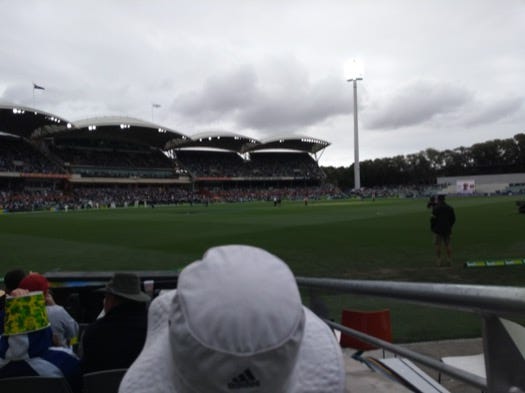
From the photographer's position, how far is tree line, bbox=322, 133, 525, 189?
11475 cm

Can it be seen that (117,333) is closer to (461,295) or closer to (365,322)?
(365,322)

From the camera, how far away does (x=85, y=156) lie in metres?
83.9

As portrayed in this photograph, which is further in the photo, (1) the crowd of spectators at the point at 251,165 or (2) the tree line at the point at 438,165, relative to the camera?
(2) the tree line at the point at 438,165

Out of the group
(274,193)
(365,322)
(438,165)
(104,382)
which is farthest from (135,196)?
(438,165)

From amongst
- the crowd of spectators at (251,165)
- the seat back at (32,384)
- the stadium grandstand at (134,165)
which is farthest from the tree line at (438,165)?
the seat back at (32,384)

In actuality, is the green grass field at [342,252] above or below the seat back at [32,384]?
below

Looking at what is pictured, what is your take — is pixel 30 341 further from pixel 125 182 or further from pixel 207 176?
pixel 207 176

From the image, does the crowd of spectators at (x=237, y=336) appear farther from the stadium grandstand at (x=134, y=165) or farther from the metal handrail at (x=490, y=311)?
the stadium grandstand at (x=134, y=165)

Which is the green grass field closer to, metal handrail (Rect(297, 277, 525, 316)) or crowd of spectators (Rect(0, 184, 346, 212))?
metal handrail (Rect(297, 277, 525, 316))

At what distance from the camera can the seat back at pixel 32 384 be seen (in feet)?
8.44

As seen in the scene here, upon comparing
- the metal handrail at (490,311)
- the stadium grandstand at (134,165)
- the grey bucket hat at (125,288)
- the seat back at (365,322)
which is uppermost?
the stadium grandstand at (134,165)

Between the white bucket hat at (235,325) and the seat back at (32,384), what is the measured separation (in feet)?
6.28

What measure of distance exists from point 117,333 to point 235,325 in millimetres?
2676

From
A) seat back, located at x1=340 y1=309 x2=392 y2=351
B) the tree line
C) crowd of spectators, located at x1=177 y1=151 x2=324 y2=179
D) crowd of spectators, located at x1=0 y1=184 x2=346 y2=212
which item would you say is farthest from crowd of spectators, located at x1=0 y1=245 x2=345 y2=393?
the tree line
